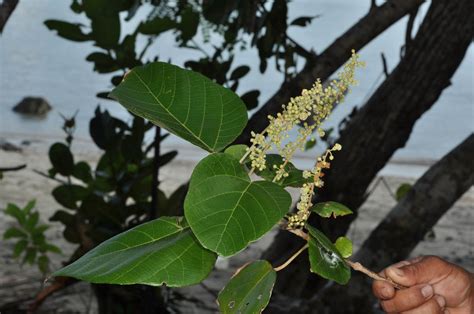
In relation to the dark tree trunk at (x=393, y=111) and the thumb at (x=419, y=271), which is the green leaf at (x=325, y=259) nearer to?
the thumb at (x=419, y=271)

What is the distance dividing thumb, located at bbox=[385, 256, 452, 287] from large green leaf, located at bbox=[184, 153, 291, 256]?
203 mm

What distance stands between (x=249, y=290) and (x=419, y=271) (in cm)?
26

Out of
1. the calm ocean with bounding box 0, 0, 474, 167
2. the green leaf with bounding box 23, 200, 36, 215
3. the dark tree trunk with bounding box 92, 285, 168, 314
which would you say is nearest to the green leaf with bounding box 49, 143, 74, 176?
the dark tree trunk with bounding box 92, 285, 168, 314

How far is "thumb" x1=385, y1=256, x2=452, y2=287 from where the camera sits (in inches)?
24.8

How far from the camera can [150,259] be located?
0.46 m

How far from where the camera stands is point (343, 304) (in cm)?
194

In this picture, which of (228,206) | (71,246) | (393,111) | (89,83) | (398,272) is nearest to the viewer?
(228,206)

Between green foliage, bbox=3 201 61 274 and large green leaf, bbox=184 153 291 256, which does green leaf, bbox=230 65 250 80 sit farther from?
large green leaf, bbox=184 153 291 256

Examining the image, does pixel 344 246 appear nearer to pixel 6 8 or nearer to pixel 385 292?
pixel 385 292

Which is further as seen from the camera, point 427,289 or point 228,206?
point 427,289

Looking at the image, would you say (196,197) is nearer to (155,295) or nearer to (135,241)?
(135,241)

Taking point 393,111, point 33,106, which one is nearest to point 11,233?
point 393,111

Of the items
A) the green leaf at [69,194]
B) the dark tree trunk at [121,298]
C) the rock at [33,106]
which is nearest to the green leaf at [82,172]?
the green leaf at [69,194]

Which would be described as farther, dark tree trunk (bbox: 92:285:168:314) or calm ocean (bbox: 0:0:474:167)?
calm ocean (bbox: 0:0:474:167)
